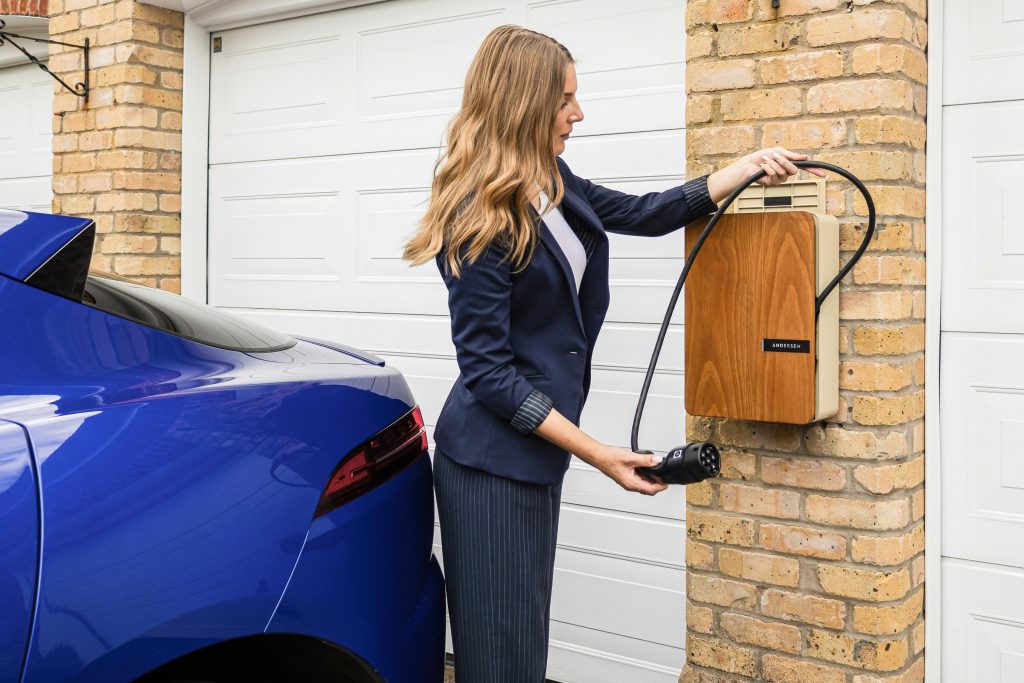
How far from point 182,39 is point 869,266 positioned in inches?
136

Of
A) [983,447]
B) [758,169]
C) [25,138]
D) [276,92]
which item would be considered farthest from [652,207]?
[25,138]

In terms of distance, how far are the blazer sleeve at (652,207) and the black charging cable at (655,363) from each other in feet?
0.19

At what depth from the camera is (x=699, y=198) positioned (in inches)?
105

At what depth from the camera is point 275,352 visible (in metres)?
2.17

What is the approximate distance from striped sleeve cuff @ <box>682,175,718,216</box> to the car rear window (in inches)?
40.8

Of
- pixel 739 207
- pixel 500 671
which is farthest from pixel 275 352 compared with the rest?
pixel 739 207

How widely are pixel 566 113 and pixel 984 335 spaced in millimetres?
1331

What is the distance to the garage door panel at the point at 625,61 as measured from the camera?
11.3 feet

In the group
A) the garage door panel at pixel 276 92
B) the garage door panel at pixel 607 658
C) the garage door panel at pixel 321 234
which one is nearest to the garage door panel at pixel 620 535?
the garage door panel at pixel 607 658

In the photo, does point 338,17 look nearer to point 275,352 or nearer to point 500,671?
point 275,352

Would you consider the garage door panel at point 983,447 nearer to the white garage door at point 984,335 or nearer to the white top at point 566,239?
the white garage door at point 984,335

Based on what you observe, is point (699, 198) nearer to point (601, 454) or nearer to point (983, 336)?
point (601, 454)

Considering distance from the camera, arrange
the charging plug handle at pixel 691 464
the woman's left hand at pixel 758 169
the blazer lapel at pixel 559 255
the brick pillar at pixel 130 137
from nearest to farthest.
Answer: the charging plug handle at pixel 691 464
the blazer lapel at pixel 559 255
the woman's left hand at pixel 758 169
the brick pillar at pixel 130 137

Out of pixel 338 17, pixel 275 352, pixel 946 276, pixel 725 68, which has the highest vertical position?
pixel 338 17
